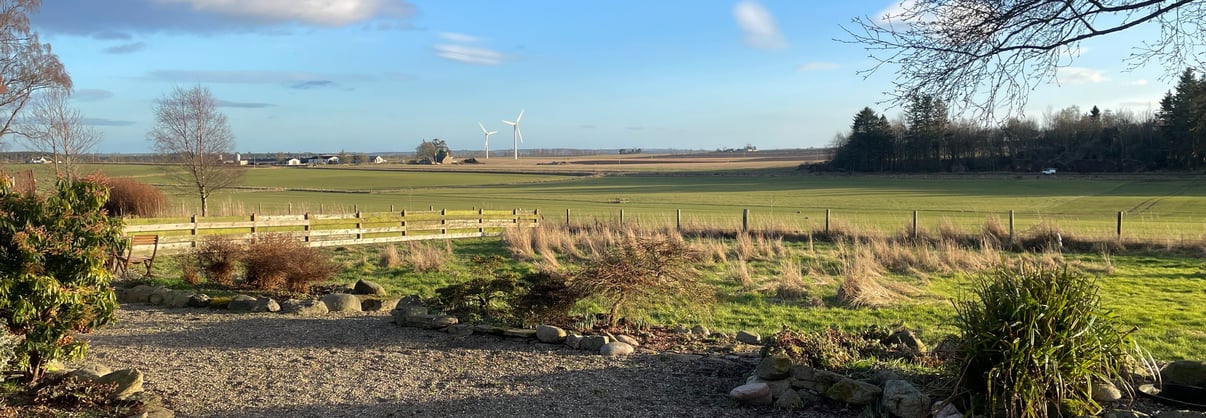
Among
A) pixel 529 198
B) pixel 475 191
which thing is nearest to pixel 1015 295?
pixel 529 198

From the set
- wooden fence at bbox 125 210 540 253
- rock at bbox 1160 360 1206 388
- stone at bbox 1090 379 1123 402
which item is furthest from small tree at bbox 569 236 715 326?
wooden fence at bbox 125 210 540 253

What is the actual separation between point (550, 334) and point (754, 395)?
267 cm

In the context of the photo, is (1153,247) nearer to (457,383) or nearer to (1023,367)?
(1023,367)

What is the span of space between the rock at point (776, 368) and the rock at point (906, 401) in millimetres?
763

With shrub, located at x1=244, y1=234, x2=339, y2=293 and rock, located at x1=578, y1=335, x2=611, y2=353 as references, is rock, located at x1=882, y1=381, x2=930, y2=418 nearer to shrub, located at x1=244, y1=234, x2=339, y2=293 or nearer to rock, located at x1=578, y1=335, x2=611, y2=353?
rock, located at x1=578, y1=335, x2=611, y2=353

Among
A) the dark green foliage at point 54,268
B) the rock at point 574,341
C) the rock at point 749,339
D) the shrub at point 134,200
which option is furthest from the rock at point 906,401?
the shrub at point 134,200

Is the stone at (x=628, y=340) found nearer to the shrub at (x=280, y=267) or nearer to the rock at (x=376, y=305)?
the rock at (x=376, y=305)

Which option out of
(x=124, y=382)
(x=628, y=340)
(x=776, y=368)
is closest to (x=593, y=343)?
(x=628, y=340)

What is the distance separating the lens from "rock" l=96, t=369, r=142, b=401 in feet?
18.6

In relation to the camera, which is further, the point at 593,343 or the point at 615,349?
the point at 593,343

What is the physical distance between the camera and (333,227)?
74.6 feet

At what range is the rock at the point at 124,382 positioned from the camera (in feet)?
18.6

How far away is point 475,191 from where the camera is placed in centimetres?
6956

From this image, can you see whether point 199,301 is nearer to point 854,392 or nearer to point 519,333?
point 519,333
